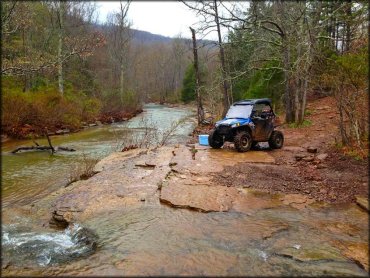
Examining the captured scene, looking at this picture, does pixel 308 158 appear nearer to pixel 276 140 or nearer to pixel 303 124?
pixel 276 140

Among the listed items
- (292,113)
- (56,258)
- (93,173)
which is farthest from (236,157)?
(292,113)

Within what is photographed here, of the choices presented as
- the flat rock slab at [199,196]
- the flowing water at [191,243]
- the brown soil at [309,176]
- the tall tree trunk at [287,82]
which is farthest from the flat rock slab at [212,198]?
the tall tree trunk at [287,82]

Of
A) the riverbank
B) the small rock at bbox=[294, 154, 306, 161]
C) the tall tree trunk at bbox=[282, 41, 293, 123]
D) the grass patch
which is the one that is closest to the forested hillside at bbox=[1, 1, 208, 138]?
the riverbank

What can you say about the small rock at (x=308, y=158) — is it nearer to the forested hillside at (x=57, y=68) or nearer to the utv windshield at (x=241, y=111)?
the utv windshield at (x=241, y=111)

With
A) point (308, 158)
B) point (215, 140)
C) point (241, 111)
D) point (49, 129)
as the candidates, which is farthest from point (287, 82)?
point (49, 129)

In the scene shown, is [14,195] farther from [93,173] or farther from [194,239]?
[194,239]

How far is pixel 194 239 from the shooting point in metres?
5.23

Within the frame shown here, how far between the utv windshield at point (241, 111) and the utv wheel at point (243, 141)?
67 centimetres

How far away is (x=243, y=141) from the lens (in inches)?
447

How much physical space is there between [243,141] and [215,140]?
115 centimetres

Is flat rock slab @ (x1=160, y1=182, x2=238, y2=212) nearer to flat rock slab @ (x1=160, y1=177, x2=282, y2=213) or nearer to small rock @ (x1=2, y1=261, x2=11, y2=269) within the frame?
flat rock slab @ (x1=160, y1=177, x2=282, y2=213)

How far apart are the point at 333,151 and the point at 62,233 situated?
7799 mm

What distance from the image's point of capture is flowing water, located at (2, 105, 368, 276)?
437 cm

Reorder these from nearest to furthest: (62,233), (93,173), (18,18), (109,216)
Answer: (62,233), (109,216), (93,173), (18,18)
